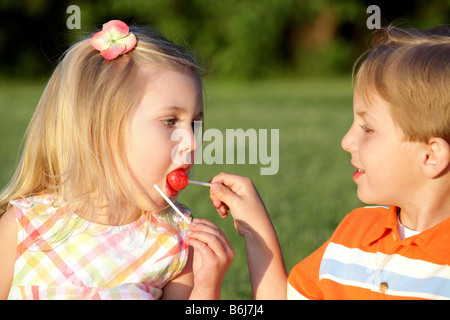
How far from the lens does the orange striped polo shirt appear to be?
6.73ft

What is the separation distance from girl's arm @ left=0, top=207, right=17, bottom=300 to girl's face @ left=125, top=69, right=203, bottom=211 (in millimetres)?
469

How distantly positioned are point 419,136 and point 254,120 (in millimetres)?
8560

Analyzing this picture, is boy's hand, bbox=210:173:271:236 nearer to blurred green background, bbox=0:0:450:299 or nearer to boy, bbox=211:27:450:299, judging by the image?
boy, bbox=211:27:450:299

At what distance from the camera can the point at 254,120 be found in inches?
421

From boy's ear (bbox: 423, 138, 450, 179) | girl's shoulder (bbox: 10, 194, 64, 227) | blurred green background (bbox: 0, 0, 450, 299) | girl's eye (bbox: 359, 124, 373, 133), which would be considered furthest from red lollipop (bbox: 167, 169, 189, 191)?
blurred green background (bbox: 0, 0, 450, 299)

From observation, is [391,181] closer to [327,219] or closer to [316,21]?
[327,219]

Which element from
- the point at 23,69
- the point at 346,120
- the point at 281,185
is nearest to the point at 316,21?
the point at 23,69

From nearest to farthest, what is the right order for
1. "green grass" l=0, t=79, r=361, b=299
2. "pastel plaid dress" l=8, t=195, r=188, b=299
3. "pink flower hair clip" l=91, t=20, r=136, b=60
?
1. "pastel plaid dress" l=8, t=195, r=188, b=299
2. "pink flower hair clip" l=91, t=20, r=136, b=60
3. "green grass" l=0, t=79, r=361, b=299

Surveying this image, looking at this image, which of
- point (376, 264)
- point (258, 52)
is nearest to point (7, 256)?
point (376, 264)

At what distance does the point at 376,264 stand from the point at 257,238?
1.52 ft

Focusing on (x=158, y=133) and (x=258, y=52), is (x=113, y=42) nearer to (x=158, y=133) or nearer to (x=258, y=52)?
(x=158, y=133)

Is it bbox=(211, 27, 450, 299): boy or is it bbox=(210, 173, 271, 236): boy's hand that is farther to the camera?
bbox=(210, 173, 271, 236): boy's hand

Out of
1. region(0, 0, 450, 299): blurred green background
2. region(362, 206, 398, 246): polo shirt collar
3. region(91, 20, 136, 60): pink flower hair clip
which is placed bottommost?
region(362, 206, 398, 246): polo shirt collar

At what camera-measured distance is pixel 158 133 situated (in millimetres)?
2342
